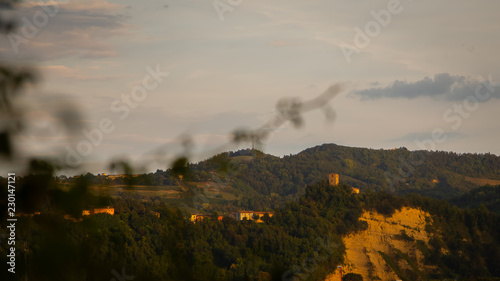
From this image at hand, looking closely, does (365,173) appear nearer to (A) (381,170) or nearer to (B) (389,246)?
(A) (381,170)

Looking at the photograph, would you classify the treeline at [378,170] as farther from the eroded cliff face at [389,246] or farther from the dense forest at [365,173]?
the eroded cliff face at [389,246]

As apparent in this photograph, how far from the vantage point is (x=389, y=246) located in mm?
51125

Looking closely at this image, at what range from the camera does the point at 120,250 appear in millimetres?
2006

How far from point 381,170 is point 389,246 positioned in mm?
56735

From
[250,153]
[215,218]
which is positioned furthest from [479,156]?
[250,153]

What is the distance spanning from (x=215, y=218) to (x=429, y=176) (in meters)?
57.1

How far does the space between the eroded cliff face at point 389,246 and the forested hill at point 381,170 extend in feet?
113

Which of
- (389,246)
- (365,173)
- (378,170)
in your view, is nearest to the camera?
(389,246)

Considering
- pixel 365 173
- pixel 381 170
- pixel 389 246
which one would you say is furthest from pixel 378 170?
pixel 389 246

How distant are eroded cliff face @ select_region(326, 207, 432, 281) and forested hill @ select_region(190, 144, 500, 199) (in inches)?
1362

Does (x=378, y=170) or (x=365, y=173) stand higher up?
(x=378, y=170)

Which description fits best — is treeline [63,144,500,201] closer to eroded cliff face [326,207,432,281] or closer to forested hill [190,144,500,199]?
forested hill [190,144,500,199]

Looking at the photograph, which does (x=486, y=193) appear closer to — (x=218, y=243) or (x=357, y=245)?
(x=357, y=245)

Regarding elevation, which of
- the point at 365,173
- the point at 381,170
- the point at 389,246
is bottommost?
the point at 389,246
